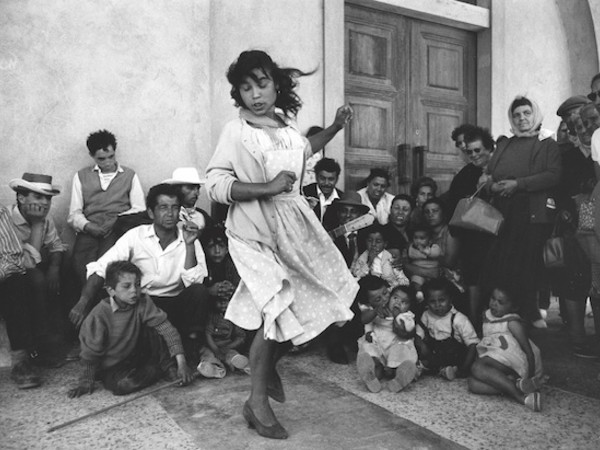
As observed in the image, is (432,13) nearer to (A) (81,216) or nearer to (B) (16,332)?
(A) (81,216)

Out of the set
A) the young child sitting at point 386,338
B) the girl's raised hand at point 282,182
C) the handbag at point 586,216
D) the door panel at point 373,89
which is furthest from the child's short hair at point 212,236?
the handbag at point 586,216

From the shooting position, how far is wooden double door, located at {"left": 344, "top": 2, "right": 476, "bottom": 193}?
625 cm

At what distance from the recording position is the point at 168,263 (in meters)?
3.91

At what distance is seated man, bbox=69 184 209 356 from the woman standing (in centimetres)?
120

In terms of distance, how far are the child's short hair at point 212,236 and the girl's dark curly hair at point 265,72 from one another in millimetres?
1581

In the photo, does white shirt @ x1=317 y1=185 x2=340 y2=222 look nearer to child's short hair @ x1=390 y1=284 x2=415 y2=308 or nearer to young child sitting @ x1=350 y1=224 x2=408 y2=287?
young child sitting @ x1=350 y1=224 x2=408 y2=287

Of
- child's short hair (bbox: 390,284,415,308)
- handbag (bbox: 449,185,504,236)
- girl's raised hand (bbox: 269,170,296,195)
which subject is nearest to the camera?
girl's raised hand (bbox: 269,170,296,195)

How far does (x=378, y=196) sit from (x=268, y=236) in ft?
9.16

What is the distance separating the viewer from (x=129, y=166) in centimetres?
493

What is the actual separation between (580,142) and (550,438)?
227cm

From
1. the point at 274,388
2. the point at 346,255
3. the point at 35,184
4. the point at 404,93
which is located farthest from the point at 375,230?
the point at 404,93

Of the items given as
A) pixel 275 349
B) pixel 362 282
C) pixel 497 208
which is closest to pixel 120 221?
pixel 362 282

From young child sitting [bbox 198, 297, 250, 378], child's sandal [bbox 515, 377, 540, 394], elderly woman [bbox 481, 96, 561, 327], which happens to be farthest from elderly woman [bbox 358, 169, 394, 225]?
child's sandal [bbox 515, 377, 540, 394]

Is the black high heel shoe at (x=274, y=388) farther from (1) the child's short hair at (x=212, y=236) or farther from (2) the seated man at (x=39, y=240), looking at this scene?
(2) the seated man at (x=39, y=240)
